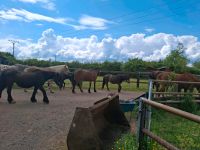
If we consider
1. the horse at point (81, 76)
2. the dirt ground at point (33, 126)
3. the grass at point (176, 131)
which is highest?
the horse at point (81, 76)

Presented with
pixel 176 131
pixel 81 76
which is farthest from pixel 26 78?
pixel 176 131

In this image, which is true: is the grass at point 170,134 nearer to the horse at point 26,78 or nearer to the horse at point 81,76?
the horse at point 26,78

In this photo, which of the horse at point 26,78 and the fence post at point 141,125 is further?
the horse at point 26,78

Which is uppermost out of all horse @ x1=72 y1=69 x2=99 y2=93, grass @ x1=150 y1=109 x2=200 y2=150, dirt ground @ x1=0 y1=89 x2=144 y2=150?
horse @ x1=72 y1=69 x2=99 y2=93

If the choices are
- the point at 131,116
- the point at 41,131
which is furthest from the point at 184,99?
the point at 41,131

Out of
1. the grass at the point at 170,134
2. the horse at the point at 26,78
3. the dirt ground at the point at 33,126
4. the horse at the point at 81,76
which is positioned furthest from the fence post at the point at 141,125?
the horse at the point at 81,76

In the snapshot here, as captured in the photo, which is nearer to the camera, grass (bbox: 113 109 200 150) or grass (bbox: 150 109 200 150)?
grass (bbox: 113 109 200 150)

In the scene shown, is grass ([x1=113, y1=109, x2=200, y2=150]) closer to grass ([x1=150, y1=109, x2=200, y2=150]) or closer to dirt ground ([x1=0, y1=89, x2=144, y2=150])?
grass ([x1=150, y1=109, x2=200, y2=150])

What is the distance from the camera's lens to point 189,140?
755 cm

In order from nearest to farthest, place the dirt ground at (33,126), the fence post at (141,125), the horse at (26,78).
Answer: the fence post at (141,125)
the dirt ground at (33,126)
the horse at (26,78)

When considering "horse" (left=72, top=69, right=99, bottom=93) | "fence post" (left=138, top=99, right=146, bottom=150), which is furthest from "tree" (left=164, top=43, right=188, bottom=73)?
"fence post" (left=138, top=99, right=146, bottom=150)

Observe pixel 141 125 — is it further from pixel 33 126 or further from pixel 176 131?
pixel 33 126

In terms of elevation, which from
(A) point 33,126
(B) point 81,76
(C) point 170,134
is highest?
(B) point 81,76

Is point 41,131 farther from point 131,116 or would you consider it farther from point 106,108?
point 131,116
